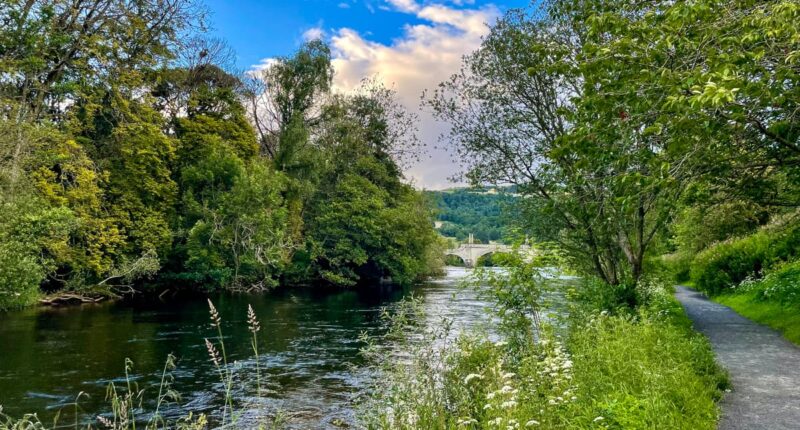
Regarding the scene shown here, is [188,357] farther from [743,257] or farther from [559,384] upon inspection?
[743,257]

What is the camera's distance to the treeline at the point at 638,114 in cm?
707

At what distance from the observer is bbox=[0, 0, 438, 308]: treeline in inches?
852

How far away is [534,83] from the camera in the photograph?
18438mm

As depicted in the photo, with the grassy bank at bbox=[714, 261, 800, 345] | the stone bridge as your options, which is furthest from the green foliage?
the stone bridge

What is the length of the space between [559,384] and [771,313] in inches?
501

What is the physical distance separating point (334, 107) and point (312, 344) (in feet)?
120

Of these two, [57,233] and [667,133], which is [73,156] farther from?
[667,133]

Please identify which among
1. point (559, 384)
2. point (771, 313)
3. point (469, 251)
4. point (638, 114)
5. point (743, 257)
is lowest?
point (771, 313)

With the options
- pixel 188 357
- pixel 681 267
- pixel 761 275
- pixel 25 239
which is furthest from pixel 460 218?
pixel 188 357

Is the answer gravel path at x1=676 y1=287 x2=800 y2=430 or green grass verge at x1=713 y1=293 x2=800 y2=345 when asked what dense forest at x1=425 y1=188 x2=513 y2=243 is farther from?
gravel path at x1=676 y1=287 x2=800 y2=430

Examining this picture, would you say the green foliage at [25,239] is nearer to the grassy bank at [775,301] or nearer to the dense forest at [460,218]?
the grassy bank at [775,301]

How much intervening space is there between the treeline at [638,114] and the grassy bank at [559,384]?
2.42 m

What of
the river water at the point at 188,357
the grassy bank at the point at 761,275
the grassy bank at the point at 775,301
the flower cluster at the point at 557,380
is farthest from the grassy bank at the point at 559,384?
the grassy bank at the point at 761,275

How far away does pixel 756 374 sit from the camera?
9.27 m
